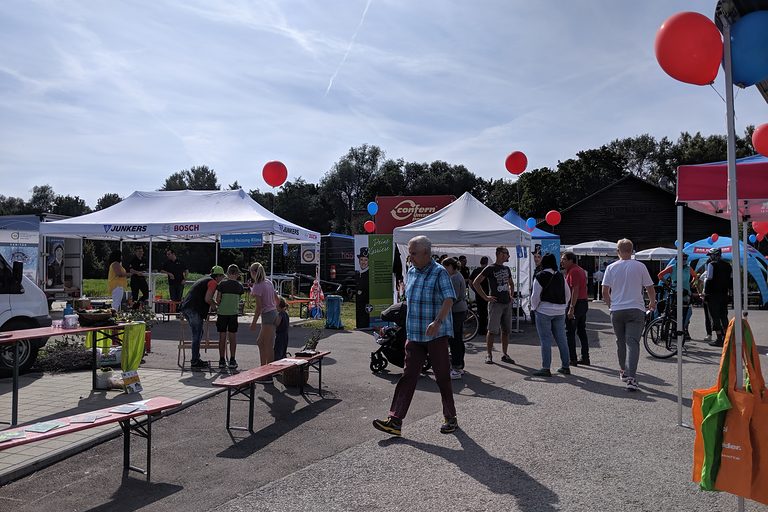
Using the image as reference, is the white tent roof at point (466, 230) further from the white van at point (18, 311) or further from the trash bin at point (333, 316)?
the white van at point (18, 311)

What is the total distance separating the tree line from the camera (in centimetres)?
5731

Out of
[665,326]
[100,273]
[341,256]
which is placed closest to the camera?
[665,326]

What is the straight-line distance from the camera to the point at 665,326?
1041 centimetres

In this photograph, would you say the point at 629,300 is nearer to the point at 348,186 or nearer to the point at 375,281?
the point at 375,281

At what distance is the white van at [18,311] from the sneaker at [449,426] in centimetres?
612

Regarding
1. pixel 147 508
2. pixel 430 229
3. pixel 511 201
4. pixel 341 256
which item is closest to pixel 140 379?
pixel 147 508

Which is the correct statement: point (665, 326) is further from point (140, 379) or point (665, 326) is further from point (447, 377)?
point (140, 379)

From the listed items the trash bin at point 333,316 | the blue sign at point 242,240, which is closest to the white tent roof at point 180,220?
the blue sign at point 242,240

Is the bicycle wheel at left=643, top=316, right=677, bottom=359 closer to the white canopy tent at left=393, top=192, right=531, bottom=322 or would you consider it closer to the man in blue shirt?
the white canopy tent at left=393, top=192, right=531, bottom=322

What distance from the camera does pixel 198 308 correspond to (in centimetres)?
902

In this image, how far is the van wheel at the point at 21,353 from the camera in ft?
26.7

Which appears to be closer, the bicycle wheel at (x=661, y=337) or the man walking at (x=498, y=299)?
the man walking at (x=498, y=299)

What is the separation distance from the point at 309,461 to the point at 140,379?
421 cm

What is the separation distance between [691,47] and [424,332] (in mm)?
3110
